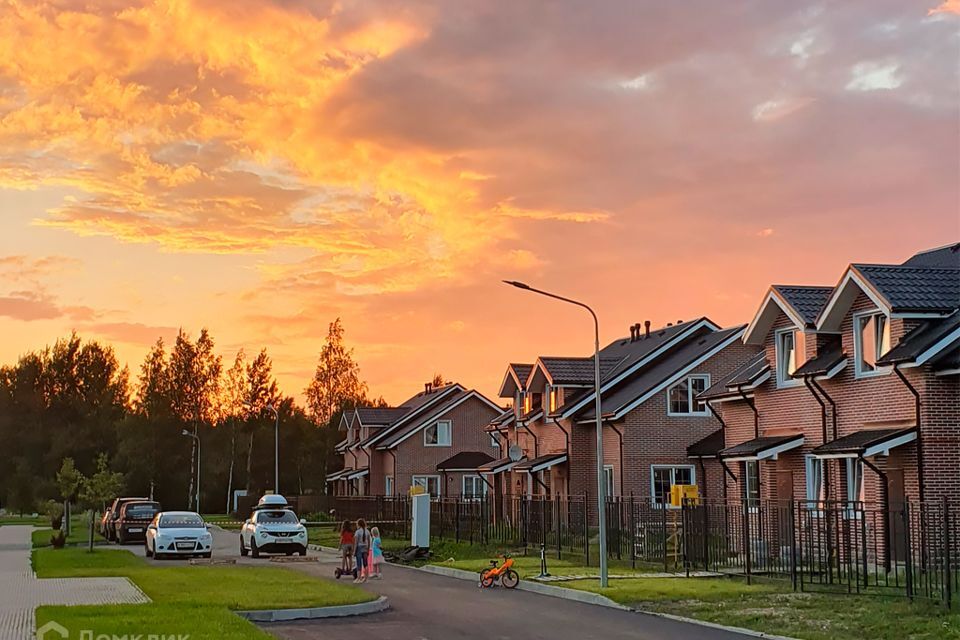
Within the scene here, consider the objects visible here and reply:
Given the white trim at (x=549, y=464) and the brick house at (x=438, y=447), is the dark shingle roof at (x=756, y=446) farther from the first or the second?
the brick house at (x=438, y=447)

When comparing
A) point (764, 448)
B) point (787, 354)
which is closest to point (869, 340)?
point (787, 354)

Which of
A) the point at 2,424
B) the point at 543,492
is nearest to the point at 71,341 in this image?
the point at 2,424

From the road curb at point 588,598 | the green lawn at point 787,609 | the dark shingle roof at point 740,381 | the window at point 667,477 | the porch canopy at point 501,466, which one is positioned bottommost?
the road curb at point 588,598

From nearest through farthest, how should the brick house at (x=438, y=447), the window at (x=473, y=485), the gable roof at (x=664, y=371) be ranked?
1. the gable roof at (x=664, y=371)
2. the window at (x=473, y=485)
3. the brick house at (x=438, y=447)

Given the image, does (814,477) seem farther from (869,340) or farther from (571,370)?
(571,370)

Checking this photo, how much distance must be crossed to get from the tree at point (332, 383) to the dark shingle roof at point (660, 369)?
49.8 metres

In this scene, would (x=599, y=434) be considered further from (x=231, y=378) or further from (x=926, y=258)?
(x=231, y=378)

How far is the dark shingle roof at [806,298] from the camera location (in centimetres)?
2847

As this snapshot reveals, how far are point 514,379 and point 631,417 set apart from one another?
9695 millimetres

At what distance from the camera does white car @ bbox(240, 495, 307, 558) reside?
36531 mm

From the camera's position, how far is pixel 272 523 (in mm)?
36938

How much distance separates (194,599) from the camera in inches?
773

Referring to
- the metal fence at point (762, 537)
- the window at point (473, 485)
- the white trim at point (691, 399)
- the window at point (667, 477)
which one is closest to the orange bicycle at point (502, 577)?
the metal fence at point (762, 537)

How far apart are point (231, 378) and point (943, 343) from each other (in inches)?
3025
